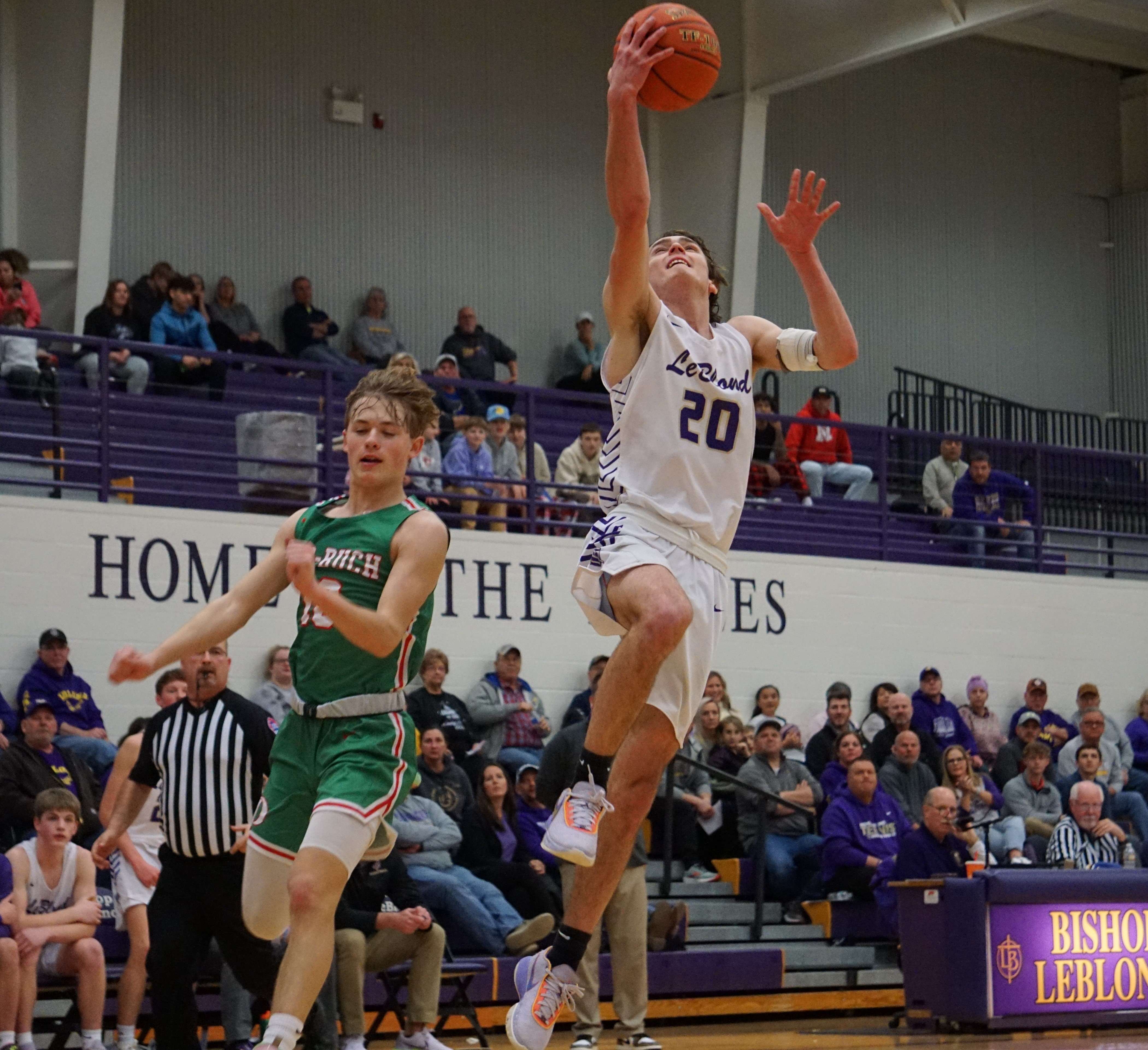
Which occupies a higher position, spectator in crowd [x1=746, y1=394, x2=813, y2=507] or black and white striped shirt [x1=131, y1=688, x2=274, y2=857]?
spectator in crowd [x1=746, y1=394, x2=813, y2=507]

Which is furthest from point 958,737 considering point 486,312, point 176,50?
point 176,50

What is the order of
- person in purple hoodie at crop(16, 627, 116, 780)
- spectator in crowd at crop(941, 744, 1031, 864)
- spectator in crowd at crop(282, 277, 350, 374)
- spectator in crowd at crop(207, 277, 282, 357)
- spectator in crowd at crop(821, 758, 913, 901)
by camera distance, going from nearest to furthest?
person in purple hoodie at crop(16, 627, 116, 780), spectator in crowd at crop(821, 758, 913, 901), spectator in crowd at crop(941, 744, 1031, 864), spectator in crowd at crop(207, 277, 282, 357), spectator in crowd at crop(282, 277, 350, 374)

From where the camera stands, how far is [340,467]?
1276cm

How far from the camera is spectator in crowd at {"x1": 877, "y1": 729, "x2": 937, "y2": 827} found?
12.7m

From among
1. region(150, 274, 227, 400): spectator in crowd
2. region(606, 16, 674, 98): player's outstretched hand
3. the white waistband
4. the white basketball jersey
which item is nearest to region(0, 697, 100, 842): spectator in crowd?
the white basketball jersey

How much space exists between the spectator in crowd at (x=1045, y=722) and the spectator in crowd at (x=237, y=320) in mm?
7144

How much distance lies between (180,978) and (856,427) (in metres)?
10.1

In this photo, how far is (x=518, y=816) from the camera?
10992mm

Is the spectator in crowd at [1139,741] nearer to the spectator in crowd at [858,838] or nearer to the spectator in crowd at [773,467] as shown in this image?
the spectator in crowd at [773,467]

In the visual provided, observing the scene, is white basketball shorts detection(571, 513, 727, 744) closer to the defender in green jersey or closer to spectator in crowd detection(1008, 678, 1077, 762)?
the defender in green jersey

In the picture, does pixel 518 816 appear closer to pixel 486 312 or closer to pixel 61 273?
pixel 61 273

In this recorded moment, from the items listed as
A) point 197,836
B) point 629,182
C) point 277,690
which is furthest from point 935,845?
point 629,182

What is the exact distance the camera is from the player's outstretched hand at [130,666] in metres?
4.55

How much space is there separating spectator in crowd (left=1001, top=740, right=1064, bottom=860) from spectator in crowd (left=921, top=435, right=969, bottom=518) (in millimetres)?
3303
